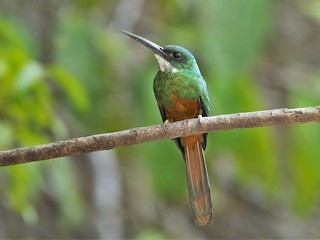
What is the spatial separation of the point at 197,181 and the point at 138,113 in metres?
0.90

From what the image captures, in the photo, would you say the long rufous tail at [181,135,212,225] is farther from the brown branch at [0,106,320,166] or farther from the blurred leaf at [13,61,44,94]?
the blurred leaf at [13,61,44,94]

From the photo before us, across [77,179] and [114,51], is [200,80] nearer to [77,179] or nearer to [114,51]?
[114,51]

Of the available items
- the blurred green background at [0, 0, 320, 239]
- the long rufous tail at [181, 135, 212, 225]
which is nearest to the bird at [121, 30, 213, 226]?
the long rufous tail at [181, 135, 212, 225]

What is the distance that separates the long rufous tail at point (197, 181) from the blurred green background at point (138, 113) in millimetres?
384

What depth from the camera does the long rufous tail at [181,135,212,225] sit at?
1978mm

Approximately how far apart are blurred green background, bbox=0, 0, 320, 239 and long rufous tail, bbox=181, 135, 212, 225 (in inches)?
15.1

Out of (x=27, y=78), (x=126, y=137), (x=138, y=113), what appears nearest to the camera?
(x=126, y=137)

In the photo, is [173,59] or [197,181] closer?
[197,181]

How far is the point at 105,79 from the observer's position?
317 cm

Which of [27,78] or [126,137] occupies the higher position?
[27,78]

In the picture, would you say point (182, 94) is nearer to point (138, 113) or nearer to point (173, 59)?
point (173, 59)

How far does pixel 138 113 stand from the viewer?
295 centimetres

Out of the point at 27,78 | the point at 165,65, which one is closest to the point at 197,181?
the point at 165,65

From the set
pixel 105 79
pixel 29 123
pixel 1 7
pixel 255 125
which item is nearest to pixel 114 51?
pixel 105 79
